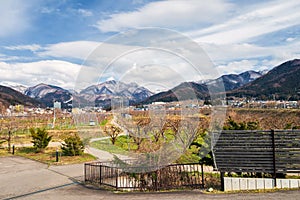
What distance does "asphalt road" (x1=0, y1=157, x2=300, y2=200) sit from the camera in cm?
805

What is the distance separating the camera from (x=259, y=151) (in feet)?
29.2

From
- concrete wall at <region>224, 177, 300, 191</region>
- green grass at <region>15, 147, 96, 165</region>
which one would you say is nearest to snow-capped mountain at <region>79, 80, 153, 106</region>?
concrete wall at <region>224, 177, 300, 191</region>

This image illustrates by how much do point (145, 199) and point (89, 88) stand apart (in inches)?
130

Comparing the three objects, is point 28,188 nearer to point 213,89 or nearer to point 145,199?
point 145,199

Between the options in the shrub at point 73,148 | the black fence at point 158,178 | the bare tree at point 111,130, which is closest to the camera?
the black fence at point 158,178

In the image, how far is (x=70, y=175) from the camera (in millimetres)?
13172

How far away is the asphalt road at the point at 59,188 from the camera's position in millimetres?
8055

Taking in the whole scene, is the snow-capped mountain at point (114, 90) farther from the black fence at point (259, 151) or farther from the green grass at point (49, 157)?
the green grass at point (49, 157)

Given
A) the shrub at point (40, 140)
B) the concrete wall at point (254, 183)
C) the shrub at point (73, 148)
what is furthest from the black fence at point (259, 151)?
the shrub at point (40, 140)

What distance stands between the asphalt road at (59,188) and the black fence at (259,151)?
3.13ft

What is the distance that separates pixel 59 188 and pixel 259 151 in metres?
6.66

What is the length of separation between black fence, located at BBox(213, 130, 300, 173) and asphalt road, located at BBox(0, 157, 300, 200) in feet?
3.13

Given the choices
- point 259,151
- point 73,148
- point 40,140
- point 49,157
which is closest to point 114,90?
point 259,151

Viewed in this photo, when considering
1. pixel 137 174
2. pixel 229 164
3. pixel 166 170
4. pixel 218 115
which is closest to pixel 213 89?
pixel 218 115
